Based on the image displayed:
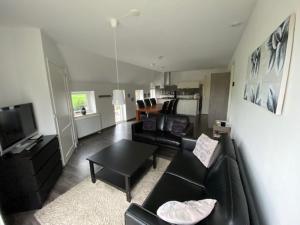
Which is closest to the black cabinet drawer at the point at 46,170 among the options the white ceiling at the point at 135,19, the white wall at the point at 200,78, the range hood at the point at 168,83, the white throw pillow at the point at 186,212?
the white throw pillow at the point at 186,212

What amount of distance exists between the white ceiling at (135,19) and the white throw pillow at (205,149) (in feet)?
6.08

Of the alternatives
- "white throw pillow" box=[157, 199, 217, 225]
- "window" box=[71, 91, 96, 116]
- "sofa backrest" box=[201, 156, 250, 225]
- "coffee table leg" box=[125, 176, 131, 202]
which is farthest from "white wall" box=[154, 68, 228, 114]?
"white throw pillow" box=[157, 199, 217, 225]

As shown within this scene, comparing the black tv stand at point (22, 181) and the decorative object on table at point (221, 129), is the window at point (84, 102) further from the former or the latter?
the decorative object on table at point (221, 129)

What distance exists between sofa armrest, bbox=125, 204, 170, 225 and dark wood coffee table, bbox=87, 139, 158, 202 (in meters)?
0.68

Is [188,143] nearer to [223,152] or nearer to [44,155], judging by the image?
[223,152]

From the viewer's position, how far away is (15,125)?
1.89 m

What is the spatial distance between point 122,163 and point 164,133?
1.59 meters

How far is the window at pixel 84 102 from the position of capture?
174 inches

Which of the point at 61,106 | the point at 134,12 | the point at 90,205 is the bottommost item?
the point at 90,205

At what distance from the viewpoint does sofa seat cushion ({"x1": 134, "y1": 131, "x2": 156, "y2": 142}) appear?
10.6ft

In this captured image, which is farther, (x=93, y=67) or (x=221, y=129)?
(x=93, y=67)

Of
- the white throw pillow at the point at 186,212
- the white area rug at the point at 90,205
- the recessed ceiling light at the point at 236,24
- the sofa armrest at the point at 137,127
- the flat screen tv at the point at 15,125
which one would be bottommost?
the white area rug at the point at 90,205

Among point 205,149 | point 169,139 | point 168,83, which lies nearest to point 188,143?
point 205,149

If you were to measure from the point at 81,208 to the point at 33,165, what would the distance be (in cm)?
85
